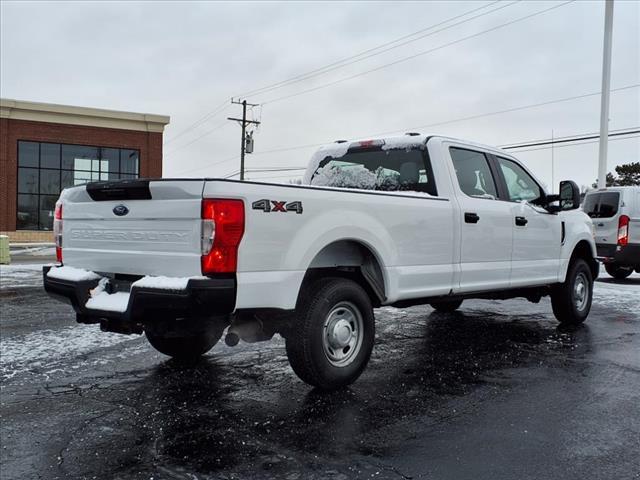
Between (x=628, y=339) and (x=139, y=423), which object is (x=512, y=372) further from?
(x=139, y=423)

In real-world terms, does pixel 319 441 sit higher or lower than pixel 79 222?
lower

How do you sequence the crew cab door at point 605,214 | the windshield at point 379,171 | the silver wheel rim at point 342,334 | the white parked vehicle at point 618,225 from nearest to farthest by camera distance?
1. the silver wheel rim at point 342,334
2. the windshield at point 379,171
3. the white parked vehicle at point 618,225
4. the crew cab door at point 605,214

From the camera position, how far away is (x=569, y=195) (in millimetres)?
7105

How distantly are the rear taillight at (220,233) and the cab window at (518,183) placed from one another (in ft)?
12.7

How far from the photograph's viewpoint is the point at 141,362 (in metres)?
5.70

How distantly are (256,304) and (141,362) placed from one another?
7.34 feet

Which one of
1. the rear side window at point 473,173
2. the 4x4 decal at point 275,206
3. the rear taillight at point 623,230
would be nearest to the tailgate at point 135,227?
the 4x4 decal at point 275,206

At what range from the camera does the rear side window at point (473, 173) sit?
19.8ft

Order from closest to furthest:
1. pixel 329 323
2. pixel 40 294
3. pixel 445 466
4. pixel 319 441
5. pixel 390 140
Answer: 1. pixel 445 466
2. pixel 319 441
3. pixel 329 323
4. pixel 390 140
5. pixel 40 294

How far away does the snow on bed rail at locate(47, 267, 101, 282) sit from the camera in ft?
14.6

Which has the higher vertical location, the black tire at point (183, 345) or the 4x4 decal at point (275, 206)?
the 4x4 decal at point (275, 206)

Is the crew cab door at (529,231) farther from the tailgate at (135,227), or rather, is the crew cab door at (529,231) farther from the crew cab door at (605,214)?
the crew cab door at (605,214)

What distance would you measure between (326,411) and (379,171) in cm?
281

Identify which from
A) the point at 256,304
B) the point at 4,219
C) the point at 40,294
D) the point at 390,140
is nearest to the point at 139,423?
the point at 256,304
